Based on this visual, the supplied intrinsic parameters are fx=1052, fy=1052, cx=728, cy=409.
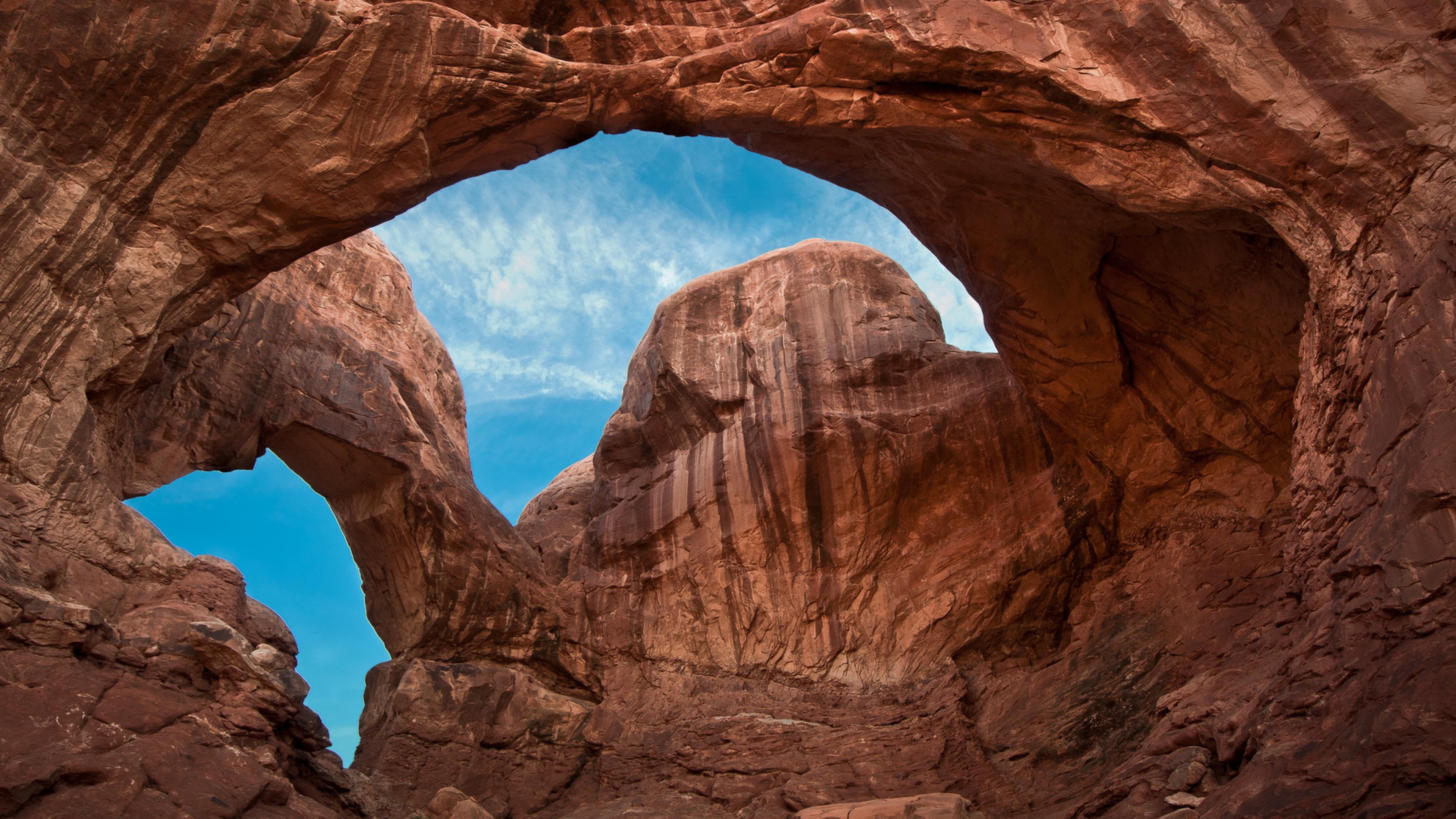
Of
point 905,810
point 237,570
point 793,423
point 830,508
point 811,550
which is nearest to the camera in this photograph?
point 905,810

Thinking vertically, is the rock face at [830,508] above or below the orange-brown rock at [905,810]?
above

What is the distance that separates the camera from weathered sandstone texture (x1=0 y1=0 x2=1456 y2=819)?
33.0ft

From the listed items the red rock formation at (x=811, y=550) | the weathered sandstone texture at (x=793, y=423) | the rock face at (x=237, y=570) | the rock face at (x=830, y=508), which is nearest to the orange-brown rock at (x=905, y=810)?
the weathered sandstone texture at (x=793, y=423)

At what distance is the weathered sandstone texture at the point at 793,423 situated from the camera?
1005cm

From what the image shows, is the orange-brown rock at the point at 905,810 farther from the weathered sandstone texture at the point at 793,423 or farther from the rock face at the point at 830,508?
the rock face at the point at 830,508

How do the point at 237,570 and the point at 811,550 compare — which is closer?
the point at 237,570

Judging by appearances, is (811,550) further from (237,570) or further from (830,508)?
(237,570)

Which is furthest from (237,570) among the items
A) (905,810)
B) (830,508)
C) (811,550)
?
(830,508)

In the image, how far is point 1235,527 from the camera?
1547 centimetres

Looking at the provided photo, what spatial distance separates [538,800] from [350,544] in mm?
6039

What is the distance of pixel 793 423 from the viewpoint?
19.6 m

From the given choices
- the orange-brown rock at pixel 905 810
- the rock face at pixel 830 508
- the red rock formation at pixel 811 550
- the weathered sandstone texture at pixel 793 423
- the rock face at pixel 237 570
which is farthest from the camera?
the rock face at pixel 830 508

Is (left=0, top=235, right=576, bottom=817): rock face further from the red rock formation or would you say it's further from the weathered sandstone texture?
the red rock formation

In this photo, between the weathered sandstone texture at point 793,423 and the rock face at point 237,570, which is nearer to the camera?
the weathered sandstone texture at point 793,423
